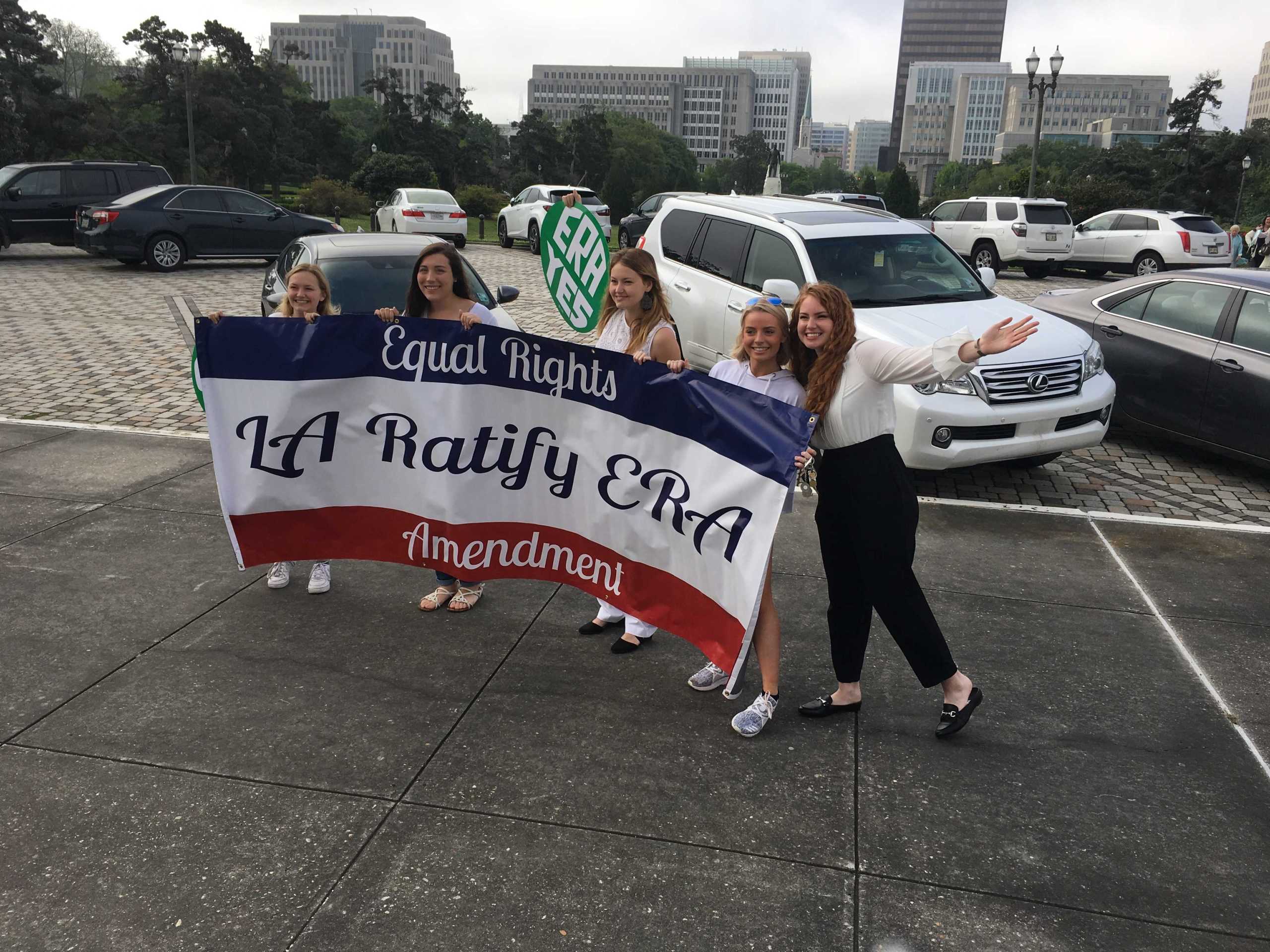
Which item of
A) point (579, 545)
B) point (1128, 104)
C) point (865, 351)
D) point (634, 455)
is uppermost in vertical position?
point (1128, 104)

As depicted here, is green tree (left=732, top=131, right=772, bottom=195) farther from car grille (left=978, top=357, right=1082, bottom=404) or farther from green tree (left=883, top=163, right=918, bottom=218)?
car grille (left=978, top=357, right=1082, bottom=404)

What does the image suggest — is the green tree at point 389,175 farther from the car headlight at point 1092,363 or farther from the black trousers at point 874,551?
the black trousers at point 874,551

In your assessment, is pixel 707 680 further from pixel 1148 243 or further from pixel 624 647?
pixel 1148 243

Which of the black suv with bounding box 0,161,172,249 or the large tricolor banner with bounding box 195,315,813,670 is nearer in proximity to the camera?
the large tricolor banner with bounding box 195,315,813,670

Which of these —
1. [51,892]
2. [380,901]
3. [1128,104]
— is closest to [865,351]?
[380,901]

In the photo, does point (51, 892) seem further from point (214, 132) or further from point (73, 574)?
point (214, 132)

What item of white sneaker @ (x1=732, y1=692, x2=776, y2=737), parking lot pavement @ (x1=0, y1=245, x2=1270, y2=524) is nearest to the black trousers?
white sneaker @ (x1=732, y1=692, x2=776, y2=737)

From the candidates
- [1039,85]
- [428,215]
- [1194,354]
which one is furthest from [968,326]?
[1039,85]

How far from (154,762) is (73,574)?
214 cm

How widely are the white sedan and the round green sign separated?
20526 millimetres

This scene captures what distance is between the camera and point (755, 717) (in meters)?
4.04

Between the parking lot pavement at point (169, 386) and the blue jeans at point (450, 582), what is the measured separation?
12.1 feet

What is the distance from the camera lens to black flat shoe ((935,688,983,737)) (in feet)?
13.1

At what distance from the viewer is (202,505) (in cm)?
659
